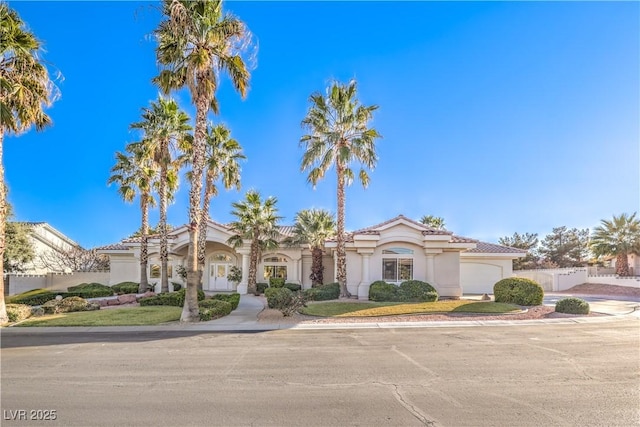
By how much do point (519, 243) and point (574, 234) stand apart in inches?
294

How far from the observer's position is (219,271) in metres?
33.2

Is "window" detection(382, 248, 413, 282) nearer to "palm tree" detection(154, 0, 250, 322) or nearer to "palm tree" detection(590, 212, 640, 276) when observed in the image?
"palm tree" detection(154, 0, 250, 322)

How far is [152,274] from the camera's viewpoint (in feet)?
110

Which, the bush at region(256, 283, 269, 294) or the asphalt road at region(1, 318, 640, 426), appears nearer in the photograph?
the asphalt road at region(1, 318, 640, 426)

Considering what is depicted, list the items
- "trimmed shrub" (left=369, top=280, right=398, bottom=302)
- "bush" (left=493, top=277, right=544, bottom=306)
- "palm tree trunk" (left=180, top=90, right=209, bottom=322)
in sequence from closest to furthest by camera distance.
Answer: "palm tree trunk" (left=180, top=90, right=209, bottom=322) < "bush" (left=493, top=277, right=544, bottom=306) < "trimmed shrub" (left=369, top=280, right=398, bottom=302)

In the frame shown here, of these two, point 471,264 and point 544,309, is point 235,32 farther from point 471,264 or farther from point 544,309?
point 471,264

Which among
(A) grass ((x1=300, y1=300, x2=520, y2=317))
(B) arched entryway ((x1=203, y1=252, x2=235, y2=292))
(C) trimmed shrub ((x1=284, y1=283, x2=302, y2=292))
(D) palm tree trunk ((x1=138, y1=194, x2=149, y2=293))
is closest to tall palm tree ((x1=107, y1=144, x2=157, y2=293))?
(D) palm tree trunk ((x1=138, y1=194, x2=149, y2=293))

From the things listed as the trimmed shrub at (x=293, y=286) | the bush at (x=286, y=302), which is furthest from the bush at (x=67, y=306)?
the trimmed shrub at (x=293, y=286)

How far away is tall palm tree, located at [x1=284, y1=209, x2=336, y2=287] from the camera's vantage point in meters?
28.4

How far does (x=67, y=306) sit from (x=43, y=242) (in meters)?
31.1

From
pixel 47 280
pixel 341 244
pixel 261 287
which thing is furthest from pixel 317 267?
pixel 47 280

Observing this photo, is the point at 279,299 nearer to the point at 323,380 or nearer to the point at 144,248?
the point at 323,380

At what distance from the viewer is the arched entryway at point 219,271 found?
108 feet

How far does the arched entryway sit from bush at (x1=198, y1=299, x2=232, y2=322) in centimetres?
1463
